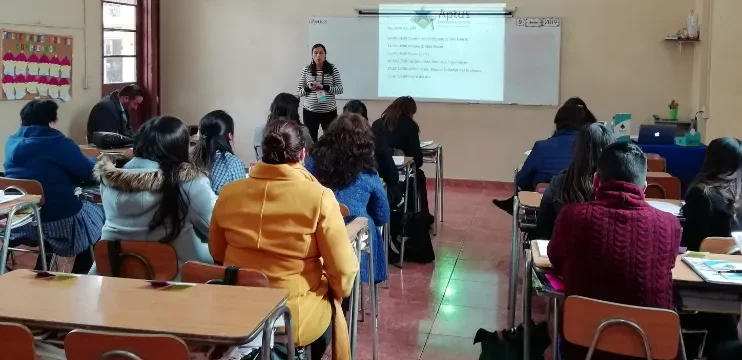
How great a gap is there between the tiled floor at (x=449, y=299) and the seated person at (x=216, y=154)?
106 cm

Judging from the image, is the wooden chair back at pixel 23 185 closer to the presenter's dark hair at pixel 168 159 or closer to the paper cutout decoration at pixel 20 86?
the presenter's dark hair at pixel 168 159

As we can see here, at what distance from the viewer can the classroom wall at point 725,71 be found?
20.6ft

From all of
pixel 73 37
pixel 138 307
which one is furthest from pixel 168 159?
pixel 73 37

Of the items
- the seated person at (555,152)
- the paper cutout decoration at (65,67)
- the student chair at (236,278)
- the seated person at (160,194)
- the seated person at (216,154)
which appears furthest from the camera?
the paper cutout decoration at (65,67)

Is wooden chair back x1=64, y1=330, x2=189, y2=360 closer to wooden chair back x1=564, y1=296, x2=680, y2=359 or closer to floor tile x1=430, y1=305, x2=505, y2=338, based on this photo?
wooden chair back x1=564, y1=296, x2=680, y2=359

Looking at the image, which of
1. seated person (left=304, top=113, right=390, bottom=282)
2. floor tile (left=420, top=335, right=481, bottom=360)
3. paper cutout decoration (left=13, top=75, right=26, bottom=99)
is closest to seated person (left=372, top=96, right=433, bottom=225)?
seated person (left=304, top=113, right=390, bottom=282)

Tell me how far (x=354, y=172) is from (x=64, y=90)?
14.7ft

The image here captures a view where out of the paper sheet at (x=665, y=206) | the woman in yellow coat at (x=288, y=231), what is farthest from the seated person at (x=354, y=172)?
the paper sheet at (x=665, y=206)

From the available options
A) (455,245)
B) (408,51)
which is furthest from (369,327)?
(408,51)

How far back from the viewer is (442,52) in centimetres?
812

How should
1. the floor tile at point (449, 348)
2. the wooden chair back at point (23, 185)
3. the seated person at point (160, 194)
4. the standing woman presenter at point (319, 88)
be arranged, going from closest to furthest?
1. the seated person at point (160, 194)
2. the floor tile at point (449, 348)
3. the wooden chair back at point (23, 185)
4. the standing woman presenter at point (319, 88)

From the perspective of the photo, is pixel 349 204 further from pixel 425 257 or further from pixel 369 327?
pixel 425 257

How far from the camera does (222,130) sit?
12.2 feet

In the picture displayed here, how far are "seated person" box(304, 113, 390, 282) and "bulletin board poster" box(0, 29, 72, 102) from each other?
385 cm
